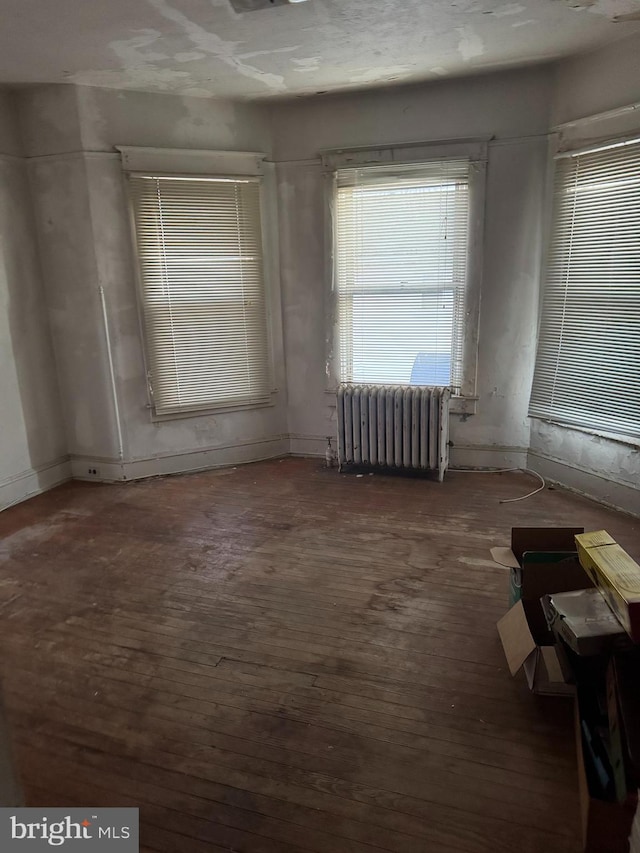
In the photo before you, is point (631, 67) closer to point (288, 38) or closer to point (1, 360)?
point (288, 38)

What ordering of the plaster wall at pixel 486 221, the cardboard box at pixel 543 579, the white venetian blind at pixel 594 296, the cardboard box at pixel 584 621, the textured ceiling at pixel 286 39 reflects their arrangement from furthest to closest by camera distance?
the plaster wall at pixel 486 221 < the white venetian blind at pixel 594 296 < the textured ceiling at pixel 286 39 < the cardboard box at pixel 543 579 < the cardboard box at pixel 584 621

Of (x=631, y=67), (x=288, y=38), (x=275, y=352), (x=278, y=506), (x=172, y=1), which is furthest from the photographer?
(x=275, y=352)

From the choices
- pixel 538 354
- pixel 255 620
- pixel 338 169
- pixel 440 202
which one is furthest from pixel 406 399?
pixel 255 620

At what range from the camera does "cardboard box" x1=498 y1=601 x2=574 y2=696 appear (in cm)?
224

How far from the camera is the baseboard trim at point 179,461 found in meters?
4.88

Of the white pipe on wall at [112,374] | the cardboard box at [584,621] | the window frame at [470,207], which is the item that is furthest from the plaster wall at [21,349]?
the cardboard box at [584,621]

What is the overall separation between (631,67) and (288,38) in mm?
2189

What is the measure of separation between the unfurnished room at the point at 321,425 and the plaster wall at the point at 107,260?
1.0 inches

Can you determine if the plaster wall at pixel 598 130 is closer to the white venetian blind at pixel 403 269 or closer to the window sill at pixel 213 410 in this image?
the white venetian blind at pixel 403 269

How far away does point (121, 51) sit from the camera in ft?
11.5

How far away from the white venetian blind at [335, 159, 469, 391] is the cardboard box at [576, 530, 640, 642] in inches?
104

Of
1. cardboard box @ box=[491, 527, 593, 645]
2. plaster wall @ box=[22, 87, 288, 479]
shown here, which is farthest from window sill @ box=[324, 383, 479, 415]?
cardboard box @ box=[491, 527, 593, 645]

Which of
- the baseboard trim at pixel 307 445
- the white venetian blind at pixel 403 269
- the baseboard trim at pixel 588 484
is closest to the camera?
the baseboard trim at pixel 588 484

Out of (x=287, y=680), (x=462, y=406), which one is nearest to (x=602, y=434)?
(x=462, y=406)
